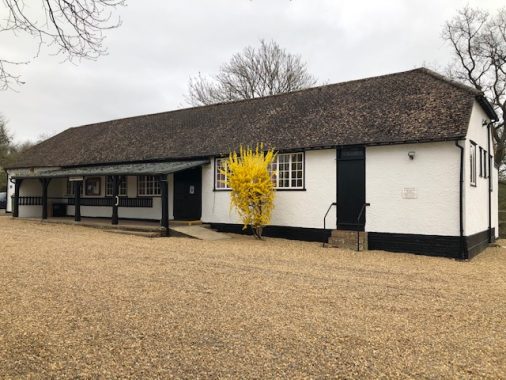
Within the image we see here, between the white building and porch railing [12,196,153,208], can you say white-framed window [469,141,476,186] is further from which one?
porch railing [12,196,153,208]

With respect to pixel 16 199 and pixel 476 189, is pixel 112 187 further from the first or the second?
pixel 476 189

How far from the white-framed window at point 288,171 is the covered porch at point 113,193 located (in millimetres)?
3268

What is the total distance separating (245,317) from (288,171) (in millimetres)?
9828

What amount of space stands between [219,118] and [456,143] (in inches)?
416

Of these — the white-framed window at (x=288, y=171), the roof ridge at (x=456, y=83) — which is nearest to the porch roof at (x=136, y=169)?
the white-framed window at (x=288, y=171)

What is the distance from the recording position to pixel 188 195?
17531 mm

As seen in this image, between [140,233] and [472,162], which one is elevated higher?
[472,162]

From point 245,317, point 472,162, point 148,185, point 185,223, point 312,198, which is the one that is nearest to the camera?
point 245,317

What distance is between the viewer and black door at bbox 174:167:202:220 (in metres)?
17.3

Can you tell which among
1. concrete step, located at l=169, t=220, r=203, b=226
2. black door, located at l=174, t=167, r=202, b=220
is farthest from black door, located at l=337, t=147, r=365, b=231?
black door, located at l=174, t=167, r=202, b=220

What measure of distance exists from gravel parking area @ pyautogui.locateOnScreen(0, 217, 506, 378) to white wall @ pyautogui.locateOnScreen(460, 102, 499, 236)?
213cm

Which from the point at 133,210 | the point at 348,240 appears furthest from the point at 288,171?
the point at 133,210

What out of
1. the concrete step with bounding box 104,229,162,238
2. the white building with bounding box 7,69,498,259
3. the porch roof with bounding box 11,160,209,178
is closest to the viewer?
the white building with bounding box 7,69,498,259

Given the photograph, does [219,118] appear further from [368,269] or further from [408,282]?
[408,282]
